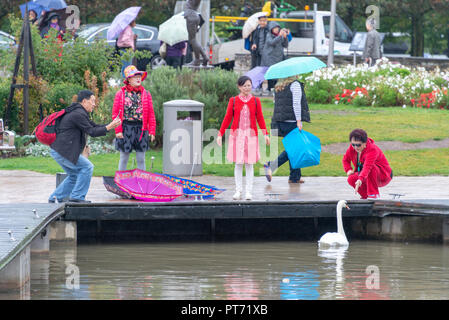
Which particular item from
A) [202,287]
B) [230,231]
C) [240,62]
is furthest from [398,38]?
[202,287]

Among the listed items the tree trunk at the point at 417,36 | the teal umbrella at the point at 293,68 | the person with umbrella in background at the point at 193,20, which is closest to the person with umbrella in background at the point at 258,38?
the person with umbrella in background at the point at 193,20

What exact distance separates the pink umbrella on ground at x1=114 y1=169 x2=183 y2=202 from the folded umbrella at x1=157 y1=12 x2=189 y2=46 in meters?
11.4

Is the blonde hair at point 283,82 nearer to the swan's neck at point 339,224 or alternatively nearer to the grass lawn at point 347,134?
the grass lawn at point 347,134

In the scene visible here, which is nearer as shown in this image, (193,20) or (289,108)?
(289,108)

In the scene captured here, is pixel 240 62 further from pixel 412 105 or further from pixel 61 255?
pixel 61 255

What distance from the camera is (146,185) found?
11969mm

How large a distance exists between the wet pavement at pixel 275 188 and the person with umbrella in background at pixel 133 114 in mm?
707

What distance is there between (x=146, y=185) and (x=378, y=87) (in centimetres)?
1163

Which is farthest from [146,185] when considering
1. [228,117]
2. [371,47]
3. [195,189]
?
[371,47]

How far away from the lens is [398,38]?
4875 cm

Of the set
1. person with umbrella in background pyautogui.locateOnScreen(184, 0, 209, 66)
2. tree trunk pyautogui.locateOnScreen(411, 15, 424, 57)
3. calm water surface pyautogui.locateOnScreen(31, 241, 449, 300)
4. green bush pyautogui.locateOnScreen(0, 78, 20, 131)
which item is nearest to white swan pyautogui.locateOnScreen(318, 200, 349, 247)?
calm water surface pyautogui.locateOnScreen(31, 241, 449, 300)

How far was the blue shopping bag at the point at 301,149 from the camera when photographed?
538 inches

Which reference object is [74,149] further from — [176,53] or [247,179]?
[176,53]

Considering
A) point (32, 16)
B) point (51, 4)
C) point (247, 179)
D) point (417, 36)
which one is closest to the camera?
point (247, 179)
